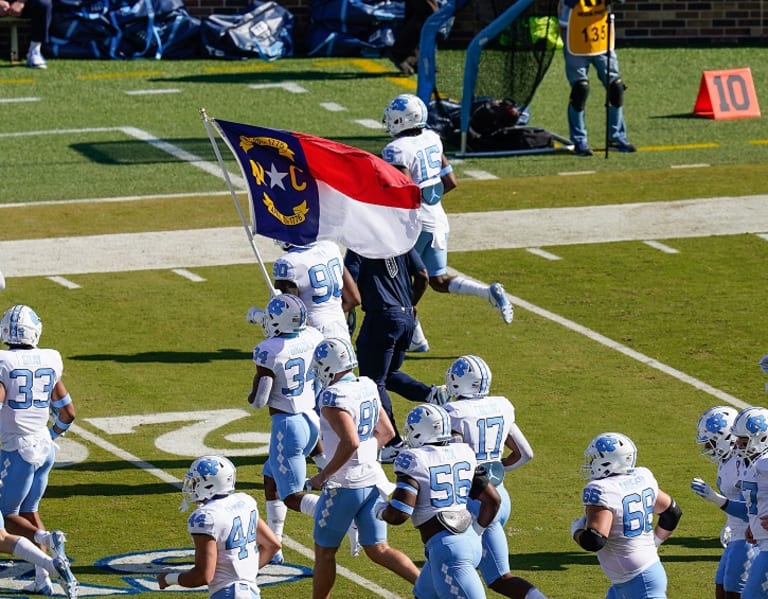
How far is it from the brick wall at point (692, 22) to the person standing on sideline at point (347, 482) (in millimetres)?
20007

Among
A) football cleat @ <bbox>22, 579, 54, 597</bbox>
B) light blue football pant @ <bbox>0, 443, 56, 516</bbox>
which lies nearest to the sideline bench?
light blue football pant @ <bbox>0, 443, 56, 516</bbox>

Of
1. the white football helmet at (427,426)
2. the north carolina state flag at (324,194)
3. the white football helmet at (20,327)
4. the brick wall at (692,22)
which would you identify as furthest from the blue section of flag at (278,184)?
the brick wall at (692,22)

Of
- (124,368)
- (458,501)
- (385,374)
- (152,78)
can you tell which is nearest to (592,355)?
(385,374)

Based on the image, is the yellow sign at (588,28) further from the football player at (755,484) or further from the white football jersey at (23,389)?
the football player at (755,484)

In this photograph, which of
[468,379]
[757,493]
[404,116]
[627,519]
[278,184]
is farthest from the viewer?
[404,116]

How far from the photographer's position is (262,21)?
92.2 ft

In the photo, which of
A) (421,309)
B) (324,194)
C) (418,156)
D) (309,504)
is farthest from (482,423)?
(421,309)

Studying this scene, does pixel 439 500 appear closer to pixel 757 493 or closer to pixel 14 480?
pixel 757 493

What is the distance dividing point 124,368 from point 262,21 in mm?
13868

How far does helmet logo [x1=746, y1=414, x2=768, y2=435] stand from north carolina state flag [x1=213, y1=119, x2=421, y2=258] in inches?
150

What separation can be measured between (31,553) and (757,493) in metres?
3.84

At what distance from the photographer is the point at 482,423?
32.5 ft

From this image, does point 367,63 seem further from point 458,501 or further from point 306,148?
point 458,501

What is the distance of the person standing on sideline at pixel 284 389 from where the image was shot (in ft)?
36.2
